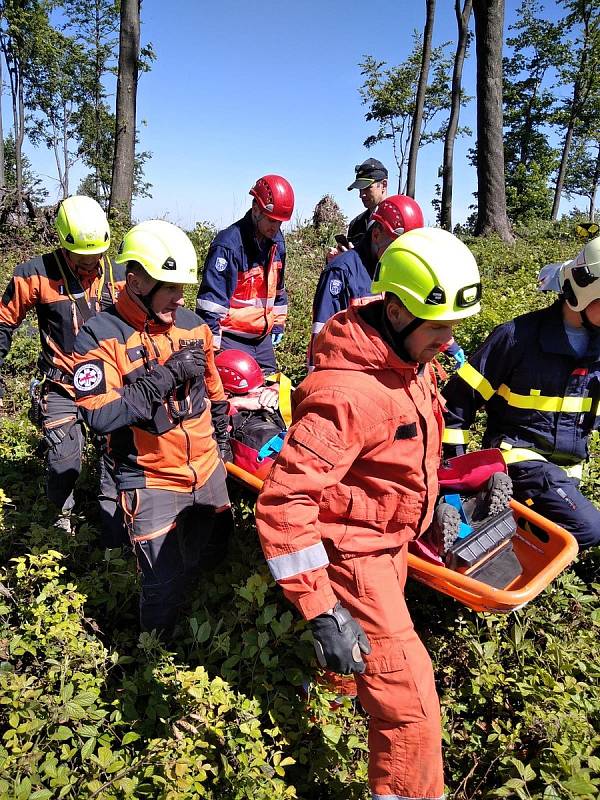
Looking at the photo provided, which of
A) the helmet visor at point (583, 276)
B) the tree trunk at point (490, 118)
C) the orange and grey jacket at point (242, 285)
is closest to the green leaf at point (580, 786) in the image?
the helmet visor at point (583, 276)

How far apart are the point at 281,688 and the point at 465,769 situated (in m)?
0.93

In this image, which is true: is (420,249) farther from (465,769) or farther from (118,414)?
(465,769)

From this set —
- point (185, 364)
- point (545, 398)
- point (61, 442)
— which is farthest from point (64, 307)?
point (545, 398)

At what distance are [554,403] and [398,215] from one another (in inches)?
65.2

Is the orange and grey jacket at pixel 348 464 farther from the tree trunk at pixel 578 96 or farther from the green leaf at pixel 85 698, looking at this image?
the tree trunk at pixel 578 96

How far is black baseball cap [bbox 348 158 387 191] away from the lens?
566 cm

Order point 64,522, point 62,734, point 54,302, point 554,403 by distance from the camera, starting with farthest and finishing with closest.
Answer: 1. point 64,522
2. point 54,302
3. point 554,403
4. point 62,734

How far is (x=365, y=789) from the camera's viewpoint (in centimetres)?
240

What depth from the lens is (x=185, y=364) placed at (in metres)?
2.90

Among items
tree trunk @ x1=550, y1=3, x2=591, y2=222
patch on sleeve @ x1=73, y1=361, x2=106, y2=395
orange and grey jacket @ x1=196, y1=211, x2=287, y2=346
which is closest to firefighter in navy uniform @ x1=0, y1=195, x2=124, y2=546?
orange and grey jacket @ x1=196, y1=211, x2=287, y2=346

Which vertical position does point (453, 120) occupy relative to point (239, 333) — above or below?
above

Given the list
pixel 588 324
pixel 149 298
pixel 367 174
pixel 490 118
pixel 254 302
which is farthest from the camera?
pixel 490 118

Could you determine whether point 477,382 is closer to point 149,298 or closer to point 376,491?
point 376,491

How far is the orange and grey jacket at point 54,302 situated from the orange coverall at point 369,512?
241cm
